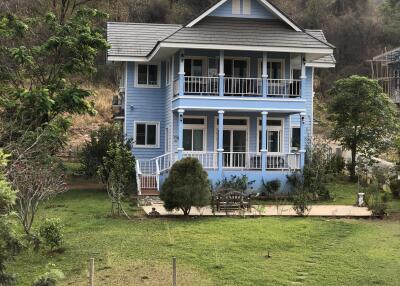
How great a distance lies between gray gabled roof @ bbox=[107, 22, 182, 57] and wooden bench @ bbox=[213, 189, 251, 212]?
1143 centimetres

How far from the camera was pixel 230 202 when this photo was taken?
1905cm

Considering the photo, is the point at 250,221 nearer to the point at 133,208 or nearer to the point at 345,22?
the point at 133,208

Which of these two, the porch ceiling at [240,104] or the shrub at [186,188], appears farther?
the porch ceiling at [240,104]

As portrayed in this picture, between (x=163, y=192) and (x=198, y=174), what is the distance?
4.16ft

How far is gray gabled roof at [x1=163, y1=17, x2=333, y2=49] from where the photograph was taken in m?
23.9

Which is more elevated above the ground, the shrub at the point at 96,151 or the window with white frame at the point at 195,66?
the window with white frame at the point at 195,66

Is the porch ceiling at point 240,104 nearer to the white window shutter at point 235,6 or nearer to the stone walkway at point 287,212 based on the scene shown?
the white window shutter at point 235,6

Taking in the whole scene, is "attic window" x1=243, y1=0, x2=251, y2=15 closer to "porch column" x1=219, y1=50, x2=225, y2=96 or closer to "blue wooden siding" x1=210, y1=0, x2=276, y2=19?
"blue wooden siding" x1=210, y1=0, x2=276, y2=19

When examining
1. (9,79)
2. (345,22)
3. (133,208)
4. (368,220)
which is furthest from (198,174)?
(345,22)

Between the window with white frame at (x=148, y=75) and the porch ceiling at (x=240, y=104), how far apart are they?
13.9 ft

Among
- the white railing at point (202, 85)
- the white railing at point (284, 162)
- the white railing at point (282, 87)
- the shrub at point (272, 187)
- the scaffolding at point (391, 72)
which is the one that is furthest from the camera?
the scaffolding at point (391, 72)

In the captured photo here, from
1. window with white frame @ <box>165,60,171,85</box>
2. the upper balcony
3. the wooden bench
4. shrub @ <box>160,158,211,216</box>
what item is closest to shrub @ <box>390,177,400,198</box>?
the upper balcony

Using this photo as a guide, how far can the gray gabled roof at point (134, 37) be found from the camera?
92.7 feet

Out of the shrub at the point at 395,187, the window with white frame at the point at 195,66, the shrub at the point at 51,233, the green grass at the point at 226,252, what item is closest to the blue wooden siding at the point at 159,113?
the window with white frame at the point at 195,66
